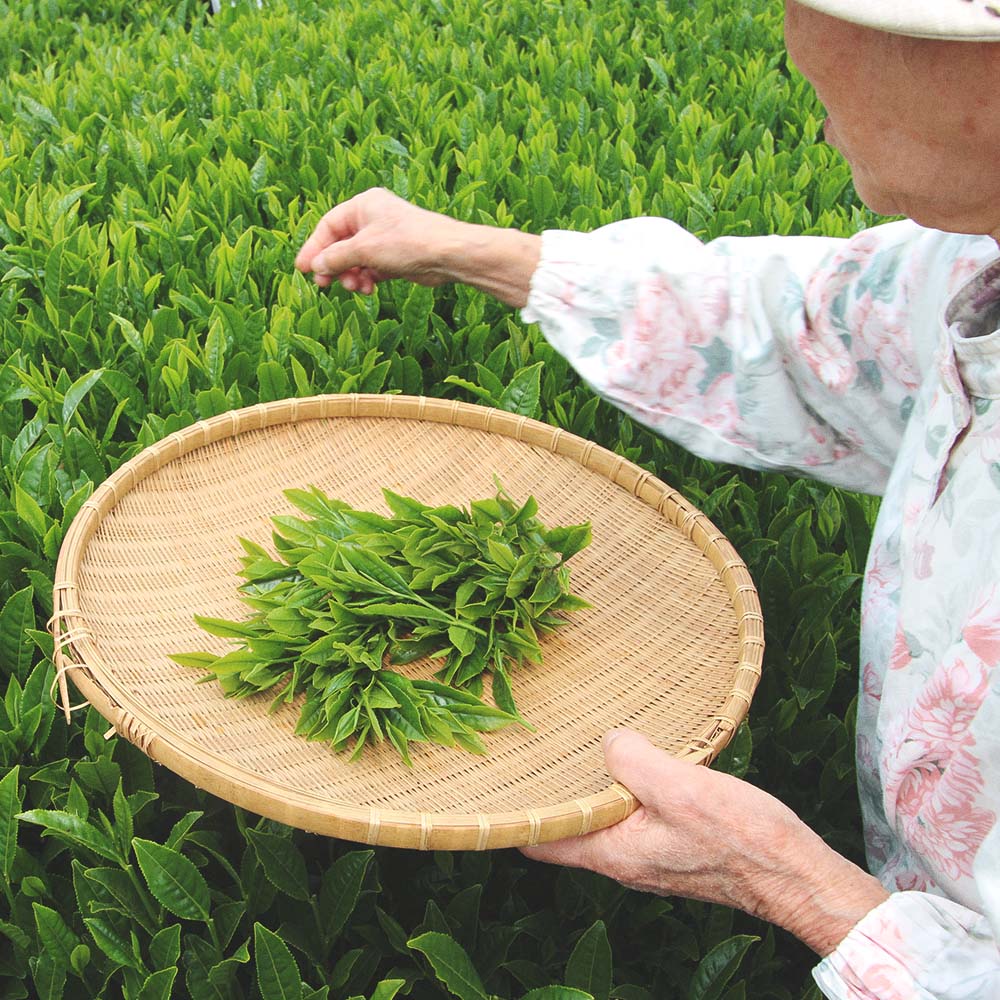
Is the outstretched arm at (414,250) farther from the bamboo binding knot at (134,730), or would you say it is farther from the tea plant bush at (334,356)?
the bamboo binding knot at (134,730)

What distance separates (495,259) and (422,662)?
0.54 m

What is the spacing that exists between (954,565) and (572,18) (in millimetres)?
2860

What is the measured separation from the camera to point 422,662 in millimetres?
1541

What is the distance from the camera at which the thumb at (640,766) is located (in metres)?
1.20

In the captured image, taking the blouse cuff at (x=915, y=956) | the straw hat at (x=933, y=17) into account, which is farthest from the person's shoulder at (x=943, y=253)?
the blouse cuff at (x=915, y=956)

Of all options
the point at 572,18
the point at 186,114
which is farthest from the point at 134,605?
the point at 572,18

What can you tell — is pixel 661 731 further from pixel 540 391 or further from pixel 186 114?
pixel 186 114

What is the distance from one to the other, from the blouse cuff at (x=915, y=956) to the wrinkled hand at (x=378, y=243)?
0.99 m

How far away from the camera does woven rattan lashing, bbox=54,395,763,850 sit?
3.96 feet

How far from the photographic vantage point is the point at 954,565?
3.81 feet

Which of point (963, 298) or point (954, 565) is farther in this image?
point (963, 298)

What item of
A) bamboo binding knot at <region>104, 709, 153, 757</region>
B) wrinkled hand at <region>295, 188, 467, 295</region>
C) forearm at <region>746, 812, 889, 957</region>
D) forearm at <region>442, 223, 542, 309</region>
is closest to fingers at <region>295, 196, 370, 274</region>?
wrinkled hand at <region>295, 188, 467, 295</region>

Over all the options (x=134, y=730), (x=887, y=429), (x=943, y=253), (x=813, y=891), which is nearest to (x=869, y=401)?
(x=887, y=429)

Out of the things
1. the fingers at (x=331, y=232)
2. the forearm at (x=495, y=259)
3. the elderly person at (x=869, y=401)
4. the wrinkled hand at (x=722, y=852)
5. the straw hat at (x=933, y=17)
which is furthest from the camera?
the fingers at (x=331, y=232)
